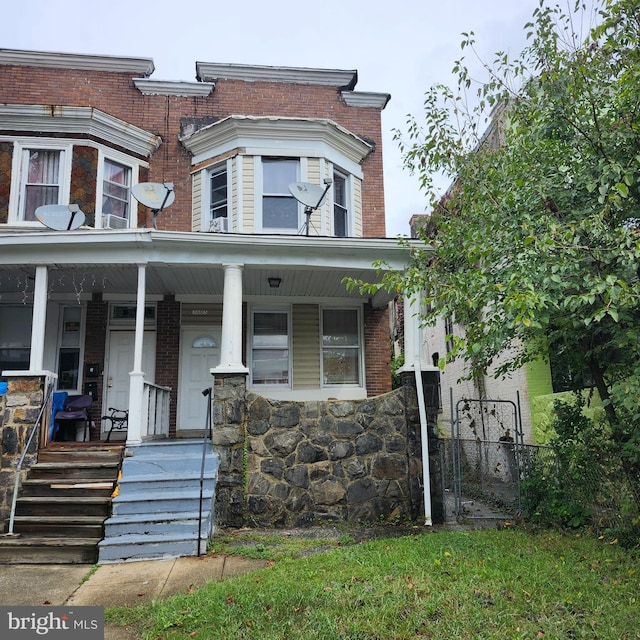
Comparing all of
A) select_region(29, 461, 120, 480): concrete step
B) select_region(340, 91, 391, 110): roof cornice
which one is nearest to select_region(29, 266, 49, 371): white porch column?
select_region(29, 461, 120, 480): concrete step

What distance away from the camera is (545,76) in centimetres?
600

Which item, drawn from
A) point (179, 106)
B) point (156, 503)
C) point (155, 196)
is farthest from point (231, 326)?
point (179, 106)

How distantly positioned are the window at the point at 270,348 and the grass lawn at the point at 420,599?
4.96 m

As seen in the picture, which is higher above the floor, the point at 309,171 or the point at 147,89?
the point at 147,89

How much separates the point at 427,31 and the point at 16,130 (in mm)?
7567

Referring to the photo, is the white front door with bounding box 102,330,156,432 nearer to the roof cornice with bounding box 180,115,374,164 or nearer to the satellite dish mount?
the satellite dish mount

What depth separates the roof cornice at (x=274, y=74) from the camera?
11.7m

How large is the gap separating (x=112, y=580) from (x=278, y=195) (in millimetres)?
7165

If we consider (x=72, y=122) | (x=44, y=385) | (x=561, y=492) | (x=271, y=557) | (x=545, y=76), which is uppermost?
(x=72, y=122)

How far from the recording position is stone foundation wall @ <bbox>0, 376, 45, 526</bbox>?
7012 millimetres

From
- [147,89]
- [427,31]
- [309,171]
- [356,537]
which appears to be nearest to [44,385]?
[356,537]

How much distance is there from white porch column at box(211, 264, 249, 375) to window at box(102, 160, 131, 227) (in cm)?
364

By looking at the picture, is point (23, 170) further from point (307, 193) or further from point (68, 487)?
point (68, 487)

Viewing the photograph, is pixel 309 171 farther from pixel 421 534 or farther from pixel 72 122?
pixel 421 534
